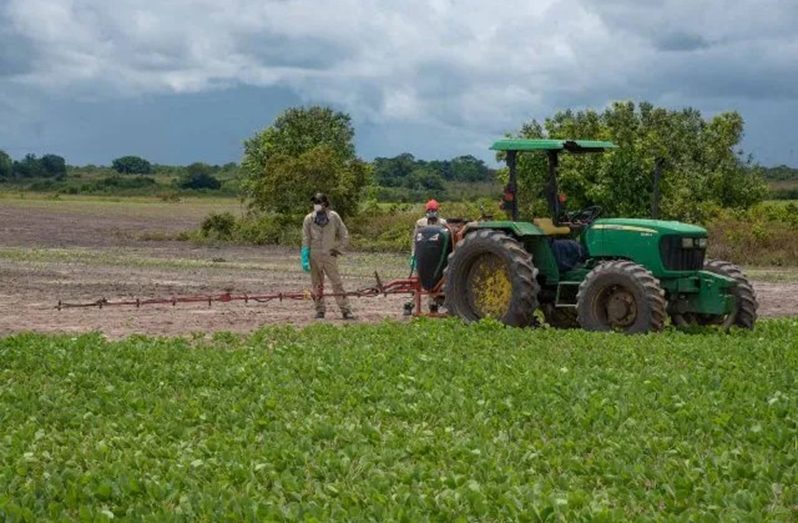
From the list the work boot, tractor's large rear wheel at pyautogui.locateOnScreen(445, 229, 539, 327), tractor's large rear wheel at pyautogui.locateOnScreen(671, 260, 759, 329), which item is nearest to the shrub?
the work boot

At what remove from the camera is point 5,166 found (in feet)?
544

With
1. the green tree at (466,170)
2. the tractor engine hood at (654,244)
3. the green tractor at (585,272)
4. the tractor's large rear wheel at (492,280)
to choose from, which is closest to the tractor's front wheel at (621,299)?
the green tractor at (585,272)

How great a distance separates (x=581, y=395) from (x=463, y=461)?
2614mm

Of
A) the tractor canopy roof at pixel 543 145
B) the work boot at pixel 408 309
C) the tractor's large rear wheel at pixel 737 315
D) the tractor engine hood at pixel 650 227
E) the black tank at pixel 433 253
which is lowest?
the work boot at pixel 408 309

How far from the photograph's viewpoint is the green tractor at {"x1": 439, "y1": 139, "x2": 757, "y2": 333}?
17.1m

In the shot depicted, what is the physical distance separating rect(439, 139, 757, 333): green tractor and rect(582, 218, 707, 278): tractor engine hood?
0.05 feet

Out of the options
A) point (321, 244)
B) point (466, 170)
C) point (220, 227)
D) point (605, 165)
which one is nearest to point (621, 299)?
point (321, 244)

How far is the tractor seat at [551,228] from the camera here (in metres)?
18.3

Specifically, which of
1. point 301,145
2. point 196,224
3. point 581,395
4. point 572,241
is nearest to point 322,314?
point 572,241

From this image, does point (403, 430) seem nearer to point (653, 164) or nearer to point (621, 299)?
point (621, 299)

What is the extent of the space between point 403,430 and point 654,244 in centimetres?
811

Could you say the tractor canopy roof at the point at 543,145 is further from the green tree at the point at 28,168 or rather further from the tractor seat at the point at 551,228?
the green tree at the point at 28,168

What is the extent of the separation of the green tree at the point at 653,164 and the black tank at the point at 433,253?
175 inches

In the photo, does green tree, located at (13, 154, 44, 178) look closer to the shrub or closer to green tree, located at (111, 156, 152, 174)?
green tree, located at (111, 156, 152, 174)
